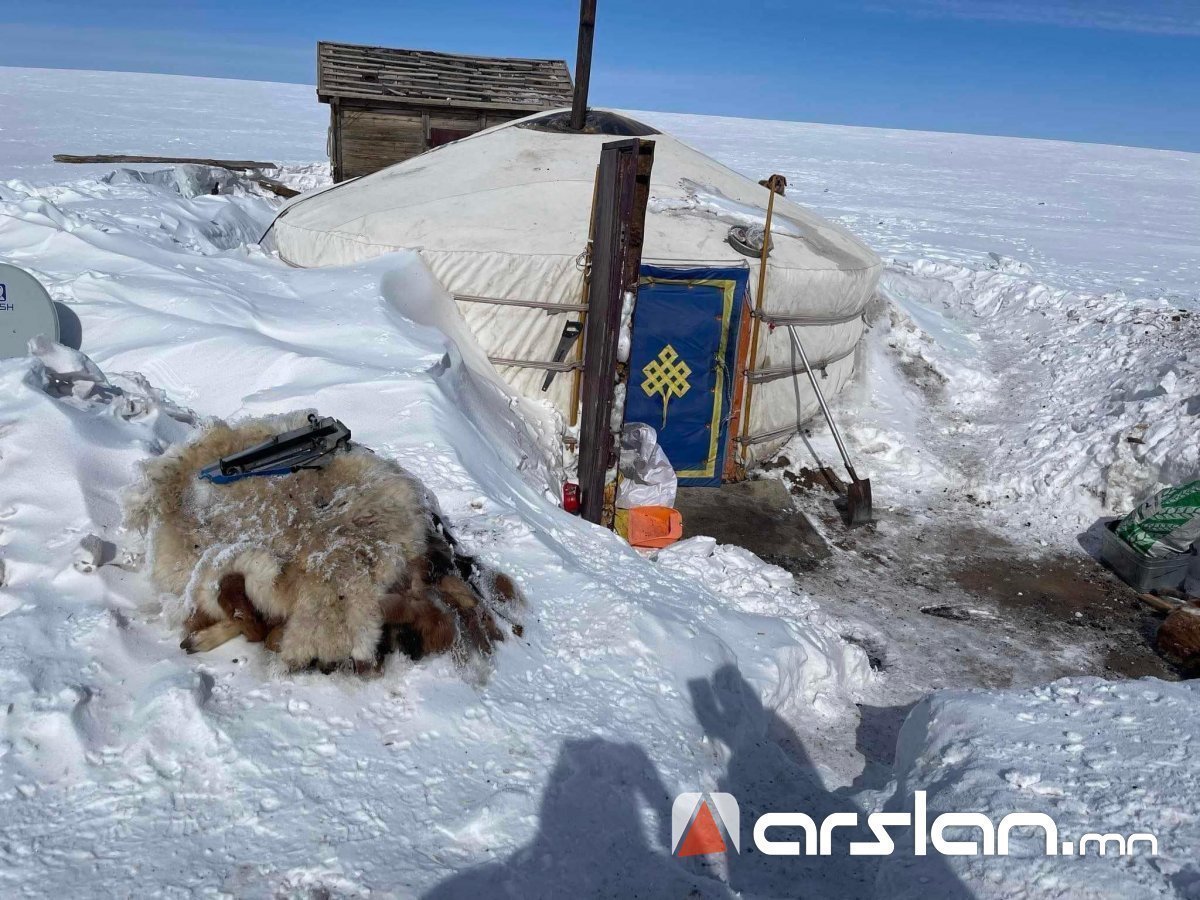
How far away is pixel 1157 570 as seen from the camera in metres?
5.29

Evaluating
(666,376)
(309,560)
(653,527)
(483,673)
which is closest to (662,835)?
(483,673)

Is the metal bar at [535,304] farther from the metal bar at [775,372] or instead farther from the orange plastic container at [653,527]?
the orange plastic container at [653,527]

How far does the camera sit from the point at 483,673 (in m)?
2.79

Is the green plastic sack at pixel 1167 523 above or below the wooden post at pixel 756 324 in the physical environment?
below

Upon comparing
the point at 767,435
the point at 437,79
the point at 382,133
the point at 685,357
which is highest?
the point at 437,79

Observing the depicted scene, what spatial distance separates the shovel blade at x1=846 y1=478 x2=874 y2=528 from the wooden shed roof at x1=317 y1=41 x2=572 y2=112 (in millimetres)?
8555

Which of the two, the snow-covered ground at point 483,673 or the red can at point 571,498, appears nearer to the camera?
the snow-covered ground at point 483,673

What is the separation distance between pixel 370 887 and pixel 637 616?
1530mm

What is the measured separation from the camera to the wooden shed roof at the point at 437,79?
11695 millimetres

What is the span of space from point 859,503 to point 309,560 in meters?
4.38

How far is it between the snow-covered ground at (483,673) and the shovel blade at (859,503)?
21 centimetres

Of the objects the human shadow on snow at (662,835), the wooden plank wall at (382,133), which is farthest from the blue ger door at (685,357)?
the wooden plank wall at (382,133)

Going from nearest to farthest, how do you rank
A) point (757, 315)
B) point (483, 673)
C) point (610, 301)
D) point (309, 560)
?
point (309, 560) < point (483, 673) < point (610, 301) < point (757, 315)

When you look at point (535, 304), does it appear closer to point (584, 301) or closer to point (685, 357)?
point (584, 301)
